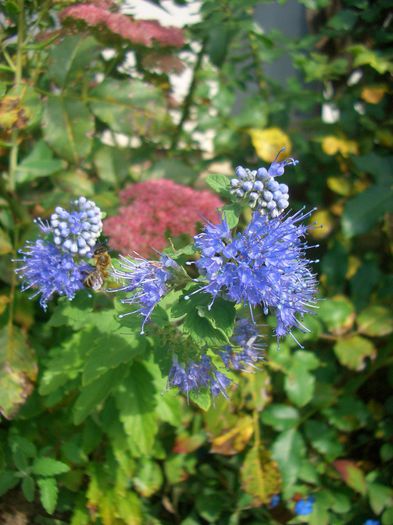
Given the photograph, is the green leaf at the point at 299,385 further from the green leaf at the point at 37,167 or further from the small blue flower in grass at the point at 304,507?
the green leaf at the point at 37,167

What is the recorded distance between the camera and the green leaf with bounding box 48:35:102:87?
1747 millimetres

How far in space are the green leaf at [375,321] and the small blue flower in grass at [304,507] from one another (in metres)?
0.58

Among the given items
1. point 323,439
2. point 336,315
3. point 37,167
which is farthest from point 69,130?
point 323,439

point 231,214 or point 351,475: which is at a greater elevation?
point 231,214

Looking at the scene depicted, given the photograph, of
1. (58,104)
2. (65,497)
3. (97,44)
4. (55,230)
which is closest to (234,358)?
(55,230)

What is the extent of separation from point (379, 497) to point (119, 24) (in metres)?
1.62

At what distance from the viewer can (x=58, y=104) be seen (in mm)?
1758

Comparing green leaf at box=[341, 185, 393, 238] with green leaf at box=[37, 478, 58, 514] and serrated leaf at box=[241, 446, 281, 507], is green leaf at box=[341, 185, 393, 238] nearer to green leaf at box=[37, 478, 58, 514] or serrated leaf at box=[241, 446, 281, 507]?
serrated leaf at box=[241, 446, 281, 507]

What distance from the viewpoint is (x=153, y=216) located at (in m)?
1.70

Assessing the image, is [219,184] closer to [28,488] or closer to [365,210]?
[28,488]

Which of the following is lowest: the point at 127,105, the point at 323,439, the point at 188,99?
the point at 323,439

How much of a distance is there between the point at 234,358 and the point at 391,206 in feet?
3.40

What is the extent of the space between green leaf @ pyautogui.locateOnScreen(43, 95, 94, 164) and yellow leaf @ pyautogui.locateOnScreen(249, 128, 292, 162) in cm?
72

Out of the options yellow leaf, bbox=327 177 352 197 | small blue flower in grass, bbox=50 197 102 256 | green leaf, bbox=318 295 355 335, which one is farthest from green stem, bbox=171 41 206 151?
small blue flower in grass, bbox=50 197 102 256
